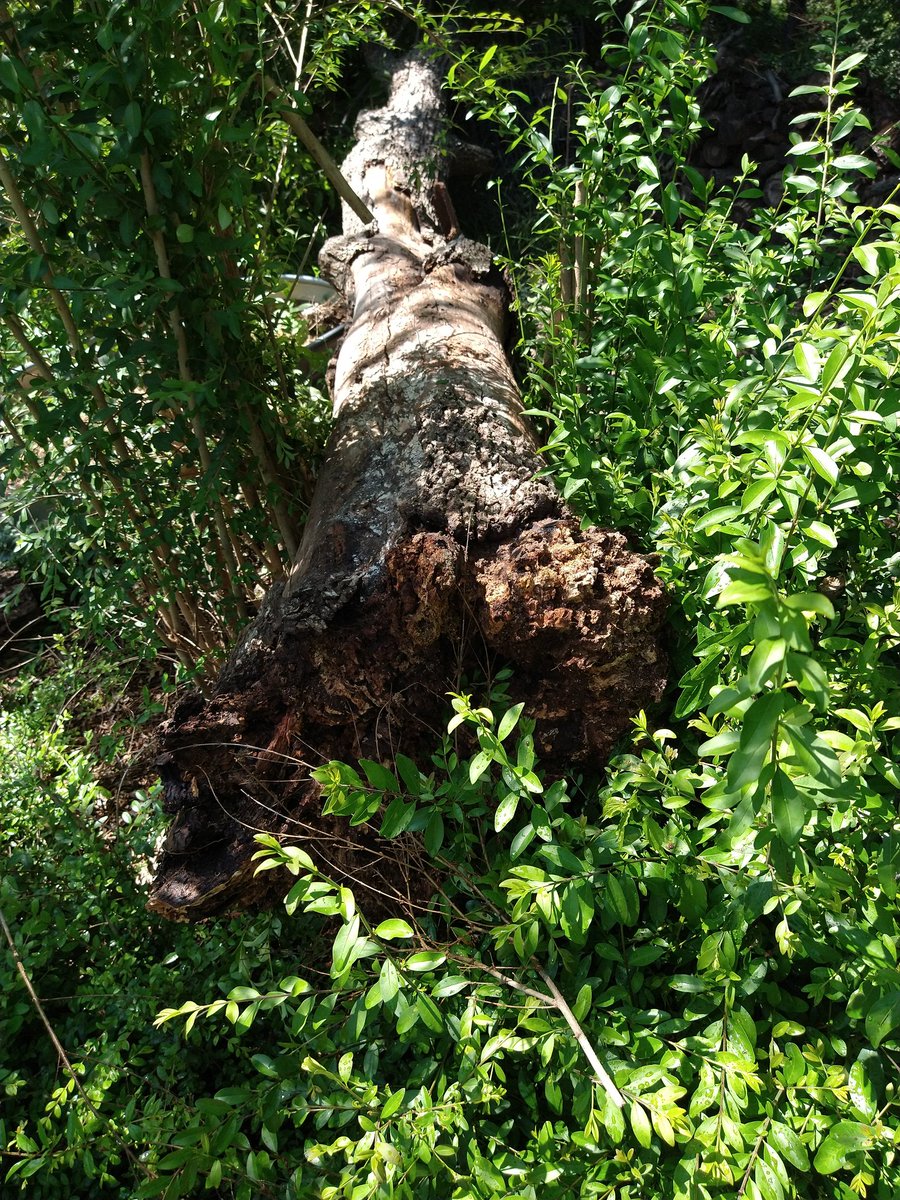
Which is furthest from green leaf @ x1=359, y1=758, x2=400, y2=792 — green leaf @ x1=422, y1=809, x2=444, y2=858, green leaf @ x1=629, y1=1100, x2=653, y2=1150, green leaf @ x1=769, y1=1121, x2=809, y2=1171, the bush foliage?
green leaf @ x1=769, y1=1121, x2=809, y2=1171

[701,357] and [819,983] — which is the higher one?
[701,357]

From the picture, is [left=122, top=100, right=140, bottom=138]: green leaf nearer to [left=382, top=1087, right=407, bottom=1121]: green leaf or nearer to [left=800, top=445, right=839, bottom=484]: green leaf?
[left=800, top=445, right=839, bottom=484]: green leaf

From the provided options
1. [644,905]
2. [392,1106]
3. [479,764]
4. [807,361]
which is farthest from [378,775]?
[807,361]

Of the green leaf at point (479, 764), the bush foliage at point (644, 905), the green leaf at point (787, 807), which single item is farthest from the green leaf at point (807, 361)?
the green leaf at point (479, 764)

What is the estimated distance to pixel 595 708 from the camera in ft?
5.93

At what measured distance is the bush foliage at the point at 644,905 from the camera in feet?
3.94

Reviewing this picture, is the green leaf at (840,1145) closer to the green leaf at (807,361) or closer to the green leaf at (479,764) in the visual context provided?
the green leaf at (479,764)

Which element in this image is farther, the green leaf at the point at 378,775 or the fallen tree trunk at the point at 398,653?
the fallen tree trunk at the point at 398,653

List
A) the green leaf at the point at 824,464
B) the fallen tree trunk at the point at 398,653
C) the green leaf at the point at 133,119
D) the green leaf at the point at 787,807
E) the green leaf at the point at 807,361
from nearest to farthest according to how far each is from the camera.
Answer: the green leaf at the point at 787,807 < the green leaf at the point at 824,464 < the green leaf at the point at 807,361 < the green leaf at the point at 133,119 < the fallen tree trunk at the point at 398,653

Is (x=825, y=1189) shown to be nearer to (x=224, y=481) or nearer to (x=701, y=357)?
(x=701, y=357)

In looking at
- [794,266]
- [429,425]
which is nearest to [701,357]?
[794,266]

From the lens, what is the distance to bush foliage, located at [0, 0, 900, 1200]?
3.94 feet

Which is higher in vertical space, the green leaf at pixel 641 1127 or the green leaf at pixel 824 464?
the green leaf at pixel 824 464

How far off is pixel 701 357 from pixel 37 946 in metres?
2.05
